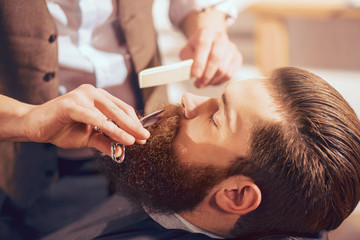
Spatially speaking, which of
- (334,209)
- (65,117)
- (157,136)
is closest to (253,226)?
(334,209)

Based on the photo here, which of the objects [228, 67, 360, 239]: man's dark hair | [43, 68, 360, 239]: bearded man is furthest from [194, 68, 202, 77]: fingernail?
[228, 67, 360, 239]: man's dark hair

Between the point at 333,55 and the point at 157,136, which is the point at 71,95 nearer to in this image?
the point at 157,136

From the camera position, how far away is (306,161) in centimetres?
62

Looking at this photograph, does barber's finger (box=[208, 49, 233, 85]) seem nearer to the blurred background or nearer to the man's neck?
the man's neck

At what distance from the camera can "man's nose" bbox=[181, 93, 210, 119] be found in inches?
28.6

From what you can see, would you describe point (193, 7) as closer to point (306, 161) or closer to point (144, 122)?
point (144, 122)

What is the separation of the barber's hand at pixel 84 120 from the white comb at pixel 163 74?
5.6 inches

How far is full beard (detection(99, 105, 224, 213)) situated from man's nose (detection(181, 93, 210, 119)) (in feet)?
0.08

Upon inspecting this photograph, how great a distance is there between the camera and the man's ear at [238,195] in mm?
Answer: 642

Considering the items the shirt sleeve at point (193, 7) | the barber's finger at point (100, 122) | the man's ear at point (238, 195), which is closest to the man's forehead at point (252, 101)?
the man's ear at point (238, 195)

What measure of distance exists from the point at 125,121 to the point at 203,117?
0.64 ft

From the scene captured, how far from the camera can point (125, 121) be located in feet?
1.85

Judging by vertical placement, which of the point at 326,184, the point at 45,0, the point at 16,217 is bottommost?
the point at 16,217

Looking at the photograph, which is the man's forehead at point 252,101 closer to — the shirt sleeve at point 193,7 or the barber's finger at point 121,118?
the barber's finger at point 121,118
